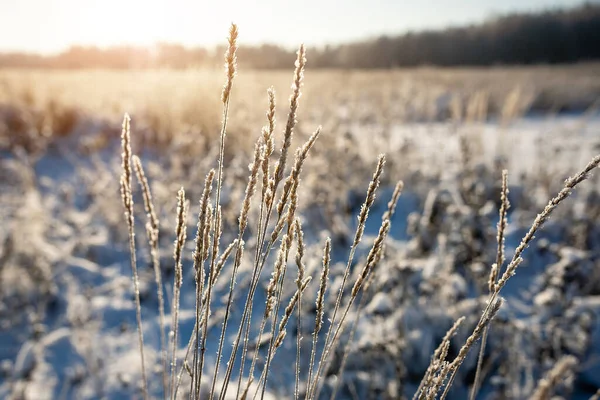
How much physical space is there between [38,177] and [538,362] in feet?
18.7

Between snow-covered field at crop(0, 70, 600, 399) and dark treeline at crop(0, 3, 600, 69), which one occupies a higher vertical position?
dark treeline at crop(0, 3, 600, 69)

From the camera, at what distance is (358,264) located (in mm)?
2168

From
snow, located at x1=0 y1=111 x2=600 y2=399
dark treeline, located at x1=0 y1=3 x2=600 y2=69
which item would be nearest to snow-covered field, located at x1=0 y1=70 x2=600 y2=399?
snow, located at x1=0 y1=111 x2=600 y2=399

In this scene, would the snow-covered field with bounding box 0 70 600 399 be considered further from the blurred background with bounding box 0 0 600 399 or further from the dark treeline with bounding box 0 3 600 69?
the dark treeline with bounding box 0 3 600 69

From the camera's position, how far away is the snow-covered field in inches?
84.3

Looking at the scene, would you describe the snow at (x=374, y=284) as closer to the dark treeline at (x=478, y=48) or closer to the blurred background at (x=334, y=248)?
the blurred background at (x=334, y=248)

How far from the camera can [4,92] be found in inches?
312

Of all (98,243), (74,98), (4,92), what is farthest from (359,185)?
(4,92)

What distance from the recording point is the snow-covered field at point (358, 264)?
2.14m

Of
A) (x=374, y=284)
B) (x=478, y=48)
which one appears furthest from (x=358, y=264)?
(x=478, y=48)

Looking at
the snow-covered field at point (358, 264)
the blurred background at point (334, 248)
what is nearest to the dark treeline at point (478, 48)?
the blurred background at point (334, 248)

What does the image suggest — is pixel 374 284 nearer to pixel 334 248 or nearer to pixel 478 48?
pixel 334 248

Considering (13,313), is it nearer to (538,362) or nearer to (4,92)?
(538,362)

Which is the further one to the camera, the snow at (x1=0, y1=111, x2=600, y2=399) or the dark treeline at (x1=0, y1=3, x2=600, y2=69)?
the dark treeline at (x1=0, y1=3, x2=600, y2=69)
